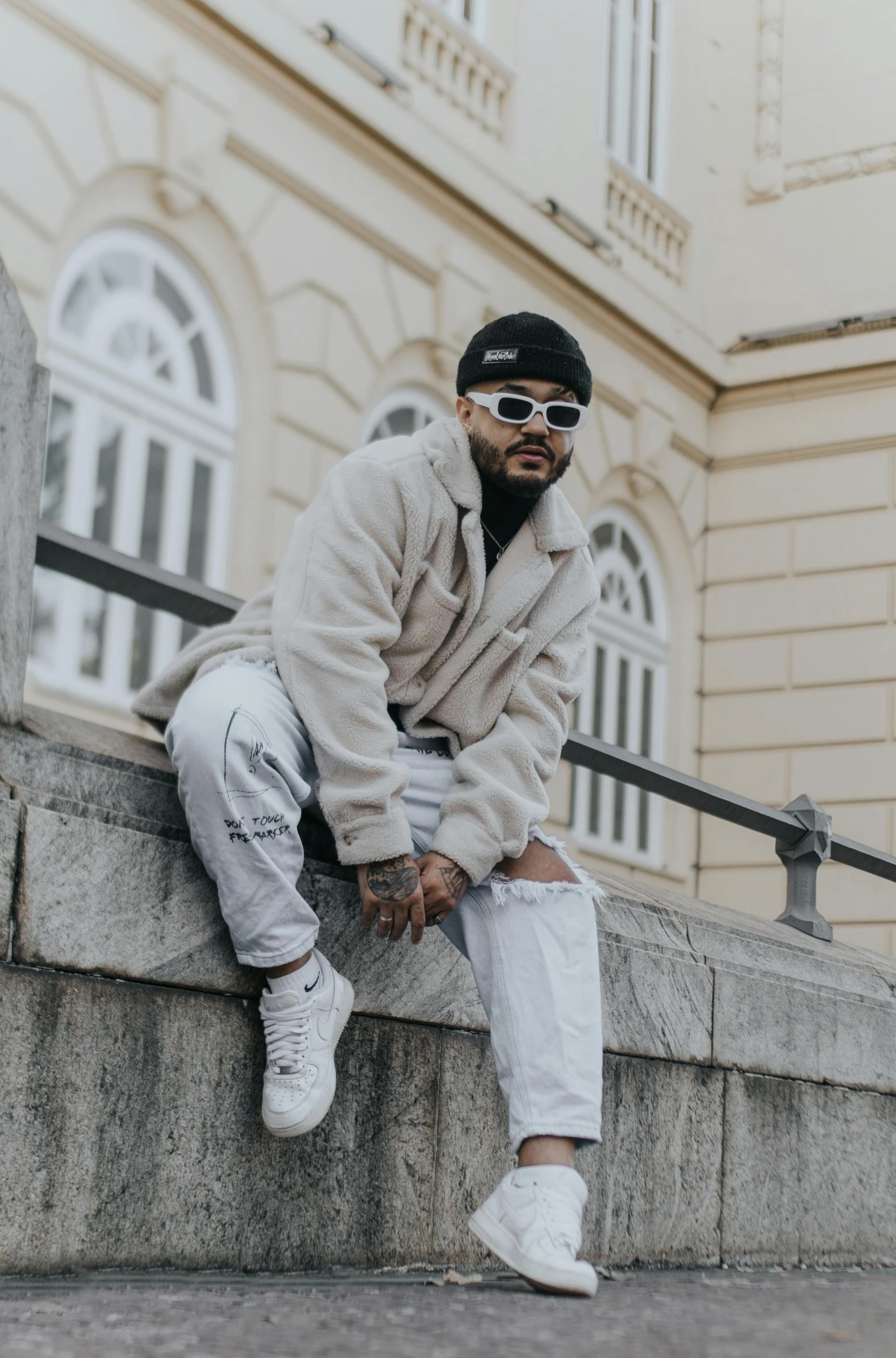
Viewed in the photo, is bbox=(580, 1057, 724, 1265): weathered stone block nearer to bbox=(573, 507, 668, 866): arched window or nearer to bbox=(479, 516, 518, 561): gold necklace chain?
bbox=(479, 516, 518, 561): gold necklace chain

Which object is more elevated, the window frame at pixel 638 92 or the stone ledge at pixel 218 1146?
the window frame at pixel 638 92

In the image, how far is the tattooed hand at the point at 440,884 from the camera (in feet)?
10.0

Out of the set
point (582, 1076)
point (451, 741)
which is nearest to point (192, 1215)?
point (582, 1076)

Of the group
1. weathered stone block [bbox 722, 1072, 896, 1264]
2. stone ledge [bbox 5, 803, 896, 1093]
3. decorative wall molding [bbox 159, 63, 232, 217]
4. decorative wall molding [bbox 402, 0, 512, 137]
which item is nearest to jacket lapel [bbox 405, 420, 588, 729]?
stone ledge [bbox 5, 803, 896, 1093]

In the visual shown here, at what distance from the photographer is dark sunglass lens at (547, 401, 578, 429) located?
132 inches

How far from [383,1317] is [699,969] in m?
2.01

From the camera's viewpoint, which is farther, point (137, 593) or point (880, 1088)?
point (880, 1088)

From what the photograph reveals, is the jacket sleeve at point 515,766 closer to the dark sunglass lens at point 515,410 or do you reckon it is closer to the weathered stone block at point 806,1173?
the dark sunglass lens at point 515,410

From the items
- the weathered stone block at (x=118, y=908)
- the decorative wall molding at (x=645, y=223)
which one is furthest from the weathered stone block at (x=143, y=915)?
the decorative wall molding at (x=645, y=223)

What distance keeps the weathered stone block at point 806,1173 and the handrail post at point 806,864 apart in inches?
27.4

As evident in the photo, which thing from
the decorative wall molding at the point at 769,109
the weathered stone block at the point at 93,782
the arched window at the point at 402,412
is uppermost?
the decorative wall molding at the point at 769,109

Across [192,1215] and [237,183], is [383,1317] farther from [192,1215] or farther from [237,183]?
[237,183]

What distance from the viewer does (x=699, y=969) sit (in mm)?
4348

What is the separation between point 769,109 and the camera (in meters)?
14.4
